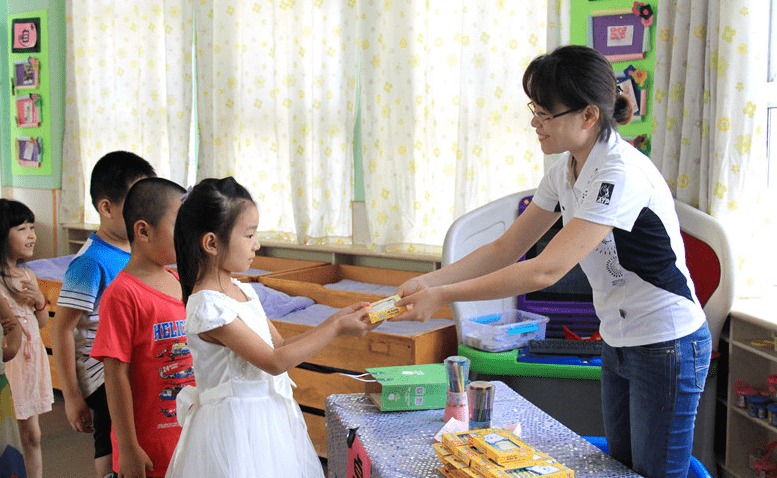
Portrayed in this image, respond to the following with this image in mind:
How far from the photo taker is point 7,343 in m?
1.95

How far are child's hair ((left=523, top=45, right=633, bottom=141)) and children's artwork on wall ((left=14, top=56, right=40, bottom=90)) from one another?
521cm

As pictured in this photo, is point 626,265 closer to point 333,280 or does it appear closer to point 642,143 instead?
point 642,143

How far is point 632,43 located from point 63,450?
3.23m

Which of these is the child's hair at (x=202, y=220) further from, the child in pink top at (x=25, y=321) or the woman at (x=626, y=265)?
the child in pink top at (x=25, y=321)

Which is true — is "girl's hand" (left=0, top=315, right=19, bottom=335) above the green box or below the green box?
above

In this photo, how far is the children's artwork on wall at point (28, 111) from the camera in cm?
551

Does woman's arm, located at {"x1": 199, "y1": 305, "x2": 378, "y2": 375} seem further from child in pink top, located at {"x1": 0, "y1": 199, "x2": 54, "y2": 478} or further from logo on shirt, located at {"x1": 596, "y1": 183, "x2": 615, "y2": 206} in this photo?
child in pink top, located at {"x1": 0, "y1": 199, "x2": 54, "y2": 478}

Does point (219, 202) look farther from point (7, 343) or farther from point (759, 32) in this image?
point (759, 32)

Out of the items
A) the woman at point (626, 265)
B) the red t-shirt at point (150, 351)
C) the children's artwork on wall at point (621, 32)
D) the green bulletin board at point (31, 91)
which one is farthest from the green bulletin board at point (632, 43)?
the green bulletin board at point (31, 91)

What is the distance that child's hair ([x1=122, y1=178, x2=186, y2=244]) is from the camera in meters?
1.67

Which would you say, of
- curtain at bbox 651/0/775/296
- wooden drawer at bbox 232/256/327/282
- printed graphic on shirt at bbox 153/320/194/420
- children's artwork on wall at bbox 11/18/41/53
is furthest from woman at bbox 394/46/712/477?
children's artwork on wall at bbox 11/18/41/53

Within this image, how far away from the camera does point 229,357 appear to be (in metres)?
1.43

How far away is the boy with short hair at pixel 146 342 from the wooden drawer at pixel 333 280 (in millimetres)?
1657

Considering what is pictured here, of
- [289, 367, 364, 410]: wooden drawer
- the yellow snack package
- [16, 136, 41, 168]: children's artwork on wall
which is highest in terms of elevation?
[16, 136, 41, 168]: children's artwork on wall
